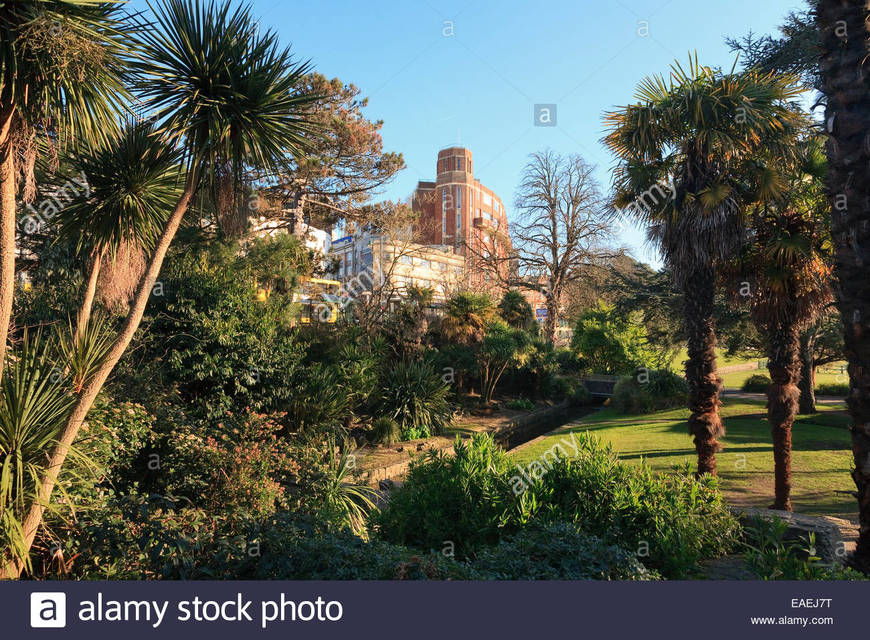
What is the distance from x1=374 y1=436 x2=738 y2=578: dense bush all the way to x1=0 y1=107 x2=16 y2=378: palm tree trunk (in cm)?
417

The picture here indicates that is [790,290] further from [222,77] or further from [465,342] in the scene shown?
[465,342]

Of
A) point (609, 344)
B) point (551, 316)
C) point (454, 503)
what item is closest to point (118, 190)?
point (454, 503)

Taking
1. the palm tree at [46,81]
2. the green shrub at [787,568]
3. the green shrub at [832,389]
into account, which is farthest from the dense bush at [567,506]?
the green shrub at [832,389]

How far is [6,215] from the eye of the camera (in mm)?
4383

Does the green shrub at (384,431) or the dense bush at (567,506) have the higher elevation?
the dense bush at (567,506)

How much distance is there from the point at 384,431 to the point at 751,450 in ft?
30.8

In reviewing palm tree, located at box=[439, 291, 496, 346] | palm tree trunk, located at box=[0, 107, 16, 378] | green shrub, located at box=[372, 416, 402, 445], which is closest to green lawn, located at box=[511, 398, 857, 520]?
green shrub, located at box=[372, 416, 402, 445]

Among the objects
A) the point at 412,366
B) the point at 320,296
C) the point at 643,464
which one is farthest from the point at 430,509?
the point at 320,296

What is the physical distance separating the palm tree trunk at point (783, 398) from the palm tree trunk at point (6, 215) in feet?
32.5

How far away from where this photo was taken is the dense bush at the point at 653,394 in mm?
19328

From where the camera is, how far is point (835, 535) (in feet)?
16.9

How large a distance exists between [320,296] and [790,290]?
14.6m

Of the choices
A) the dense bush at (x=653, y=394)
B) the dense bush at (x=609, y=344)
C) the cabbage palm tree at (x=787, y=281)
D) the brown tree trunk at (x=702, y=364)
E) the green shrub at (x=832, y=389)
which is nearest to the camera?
the cabbage palm tree at (x=787, y=281)

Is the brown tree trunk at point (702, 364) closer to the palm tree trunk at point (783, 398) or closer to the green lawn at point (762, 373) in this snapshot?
the palm tree trunk at point (783, 398)
